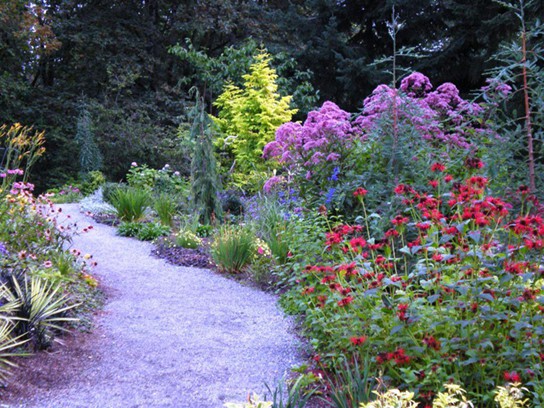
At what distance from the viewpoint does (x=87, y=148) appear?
14.9 metres

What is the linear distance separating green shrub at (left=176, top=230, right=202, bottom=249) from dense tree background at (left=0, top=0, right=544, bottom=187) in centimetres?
656

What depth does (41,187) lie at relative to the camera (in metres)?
16.4

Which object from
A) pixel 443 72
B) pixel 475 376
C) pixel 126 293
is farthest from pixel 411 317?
pixel 443 72

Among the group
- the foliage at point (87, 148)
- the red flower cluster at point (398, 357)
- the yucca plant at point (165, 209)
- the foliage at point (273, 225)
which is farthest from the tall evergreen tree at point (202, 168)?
the foliage at point (87, 148)

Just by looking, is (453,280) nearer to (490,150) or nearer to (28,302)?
(490,150)

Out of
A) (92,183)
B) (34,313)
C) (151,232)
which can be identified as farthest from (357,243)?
(92,183)

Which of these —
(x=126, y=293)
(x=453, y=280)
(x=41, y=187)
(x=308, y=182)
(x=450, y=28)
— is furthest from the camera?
(x=41, y=187)

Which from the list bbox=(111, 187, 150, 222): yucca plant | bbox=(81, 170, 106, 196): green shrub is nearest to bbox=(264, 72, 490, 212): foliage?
bbox=(111, 187, 150, 222): yucca plant

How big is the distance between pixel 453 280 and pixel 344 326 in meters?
0.72

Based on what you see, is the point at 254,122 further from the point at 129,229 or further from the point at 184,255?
the point at 184,255

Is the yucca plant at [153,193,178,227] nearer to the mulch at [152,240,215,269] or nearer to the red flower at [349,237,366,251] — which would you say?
the mulch at [152,240,215,269]

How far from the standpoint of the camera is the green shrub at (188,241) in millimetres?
7559

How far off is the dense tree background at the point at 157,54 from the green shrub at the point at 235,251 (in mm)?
7784

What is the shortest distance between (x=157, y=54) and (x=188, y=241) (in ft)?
39.1
